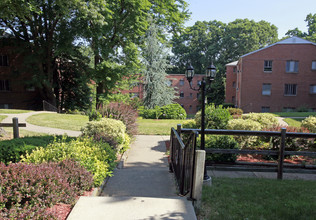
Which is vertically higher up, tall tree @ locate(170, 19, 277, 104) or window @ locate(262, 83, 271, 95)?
tall tree @ locate(170, 19, 277, 104)

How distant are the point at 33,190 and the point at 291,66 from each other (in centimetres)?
3508

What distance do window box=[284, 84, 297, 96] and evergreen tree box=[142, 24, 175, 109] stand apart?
56.9 ft

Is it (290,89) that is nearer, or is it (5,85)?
(5,85)

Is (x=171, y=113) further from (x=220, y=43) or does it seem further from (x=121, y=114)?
(x=220, y=43)

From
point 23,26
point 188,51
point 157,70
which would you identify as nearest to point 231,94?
point 157,70

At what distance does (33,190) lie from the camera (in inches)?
118

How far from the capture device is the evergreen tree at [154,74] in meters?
26.4

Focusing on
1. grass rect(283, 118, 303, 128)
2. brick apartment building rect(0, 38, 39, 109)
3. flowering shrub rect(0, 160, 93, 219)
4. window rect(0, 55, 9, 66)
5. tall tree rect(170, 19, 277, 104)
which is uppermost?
tall tree rect(170, 19, 277, 104)

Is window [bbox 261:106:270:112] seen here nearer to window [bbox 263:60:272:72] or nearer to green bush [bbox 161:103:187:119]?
window [bbox 263:60:272:72]

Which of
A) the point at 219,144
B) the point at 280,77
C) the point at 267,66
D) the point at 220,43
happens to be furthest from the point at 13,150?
the point at 220,43

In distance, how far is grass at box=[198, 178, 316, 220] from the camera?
3500mm

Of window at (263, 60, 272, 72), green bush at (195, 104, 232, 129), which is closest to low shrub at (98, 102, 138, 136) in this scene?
green bush at (195, 104, 232, 129)

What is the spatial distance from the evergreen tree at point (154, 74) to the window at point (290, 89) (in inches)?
683

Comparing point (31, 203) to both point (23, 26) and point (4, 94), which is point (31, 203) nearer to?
point (23, 26)
